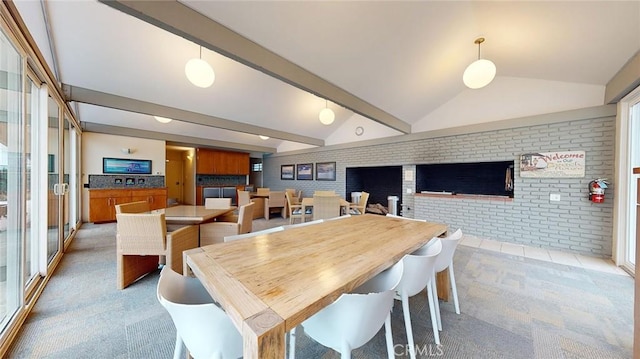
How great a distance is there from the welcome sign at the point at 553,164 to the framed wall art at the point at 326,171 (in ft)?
13.9

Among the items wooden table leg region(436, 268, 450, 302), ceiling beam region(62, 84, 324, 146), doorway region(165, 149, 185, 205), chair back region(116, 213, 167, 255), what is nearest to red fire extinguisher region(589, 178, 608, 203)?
wooden table leg region(436, 268, 450, 302)

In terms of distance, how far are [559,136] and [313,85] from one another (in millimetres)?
3875

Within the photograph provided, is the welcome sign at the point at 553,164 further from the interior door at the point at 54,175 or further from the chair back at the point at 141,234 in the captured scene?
the interior door at the point at 54,175

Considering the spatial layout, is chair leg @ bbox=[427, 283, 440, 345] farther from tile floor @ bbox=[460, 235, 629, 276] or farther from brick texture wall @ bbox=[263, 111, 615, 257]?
brick texture wall @ bbox=[263, 111, 615, 257]

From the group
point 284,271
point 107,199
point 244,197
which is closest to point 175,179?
point 107,199

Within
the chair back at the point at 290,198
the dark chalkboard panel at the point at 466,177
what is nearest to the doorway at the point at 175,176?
the chair back at the point at 290,198

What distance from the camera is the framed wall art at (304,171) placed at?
291 inches

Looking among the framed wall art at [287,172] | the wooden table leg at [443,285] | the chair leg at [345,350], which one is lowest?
the wooden table leg at [443,285]

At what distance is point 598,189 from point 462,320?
3127 mm

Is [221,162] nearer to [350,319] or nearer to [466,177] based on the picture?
[466,177]

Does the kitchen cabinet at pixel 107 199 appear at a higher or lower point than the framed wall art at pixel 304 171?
lower

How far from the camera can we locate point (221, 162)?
26.7ft

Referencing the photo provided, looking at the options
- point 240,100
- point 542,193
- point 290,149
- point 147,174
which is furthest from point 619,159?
point 147,174

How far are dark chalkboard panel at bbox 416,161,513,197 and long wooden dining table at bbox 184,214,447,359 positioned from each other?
11.9 feet
